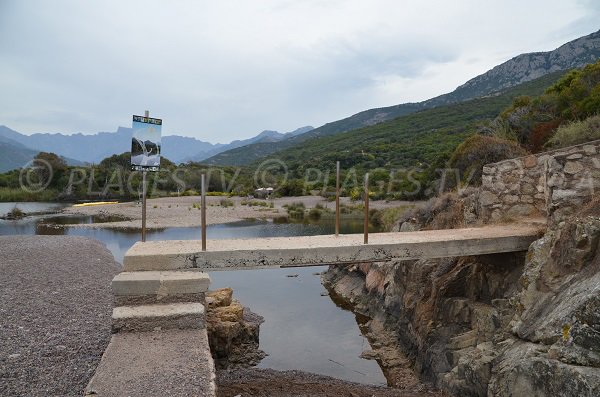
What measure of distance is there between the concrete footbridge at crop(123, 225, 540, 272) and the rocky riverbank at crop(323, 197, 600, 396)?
1.93 feet

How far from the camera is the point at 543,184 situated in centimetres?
748

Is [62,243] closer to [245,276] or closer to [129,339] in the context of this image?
[245,276]

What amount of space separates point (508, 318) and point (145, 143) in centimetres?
521

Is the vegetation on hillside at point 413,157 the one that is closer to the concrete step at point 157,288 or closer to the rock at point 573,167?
the rock at point 573,167

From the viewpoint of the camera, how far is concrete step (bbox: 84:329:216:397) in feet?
11.7

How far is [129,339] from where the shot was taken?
181 inches

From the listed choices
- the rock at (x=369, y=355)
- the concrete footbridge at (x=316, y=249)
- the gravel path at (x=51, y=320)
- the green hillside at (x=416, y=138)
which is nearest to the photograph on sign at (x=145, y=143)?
the concrete footbridge at (x=316, y=249)

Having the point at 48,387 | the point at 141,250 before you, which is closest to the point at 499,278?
the point at 141,250

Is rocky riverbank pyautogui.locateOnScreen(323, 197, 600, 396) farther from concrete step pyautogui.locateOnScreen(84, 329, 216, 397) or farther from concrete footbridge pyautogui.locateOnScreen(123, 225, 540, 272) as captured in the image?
concrete step pyautogui.locateOnScreen(84, 329, 216, 397)

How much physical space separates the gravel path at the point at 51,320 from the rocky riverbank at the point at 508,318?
4.37 metres

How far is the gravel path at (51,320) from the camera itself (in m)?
4.93

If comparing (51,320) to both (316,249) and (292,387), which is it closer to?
(292,387)

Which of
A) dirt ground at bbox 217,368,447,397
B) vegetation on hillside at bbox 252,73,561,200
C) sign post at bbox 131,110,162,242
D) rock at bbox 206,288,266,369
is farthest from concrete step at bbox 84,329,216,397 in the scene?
vegetation on hillside at bbox 252,73,561,200

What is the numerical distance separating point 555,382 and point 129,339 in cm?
388
